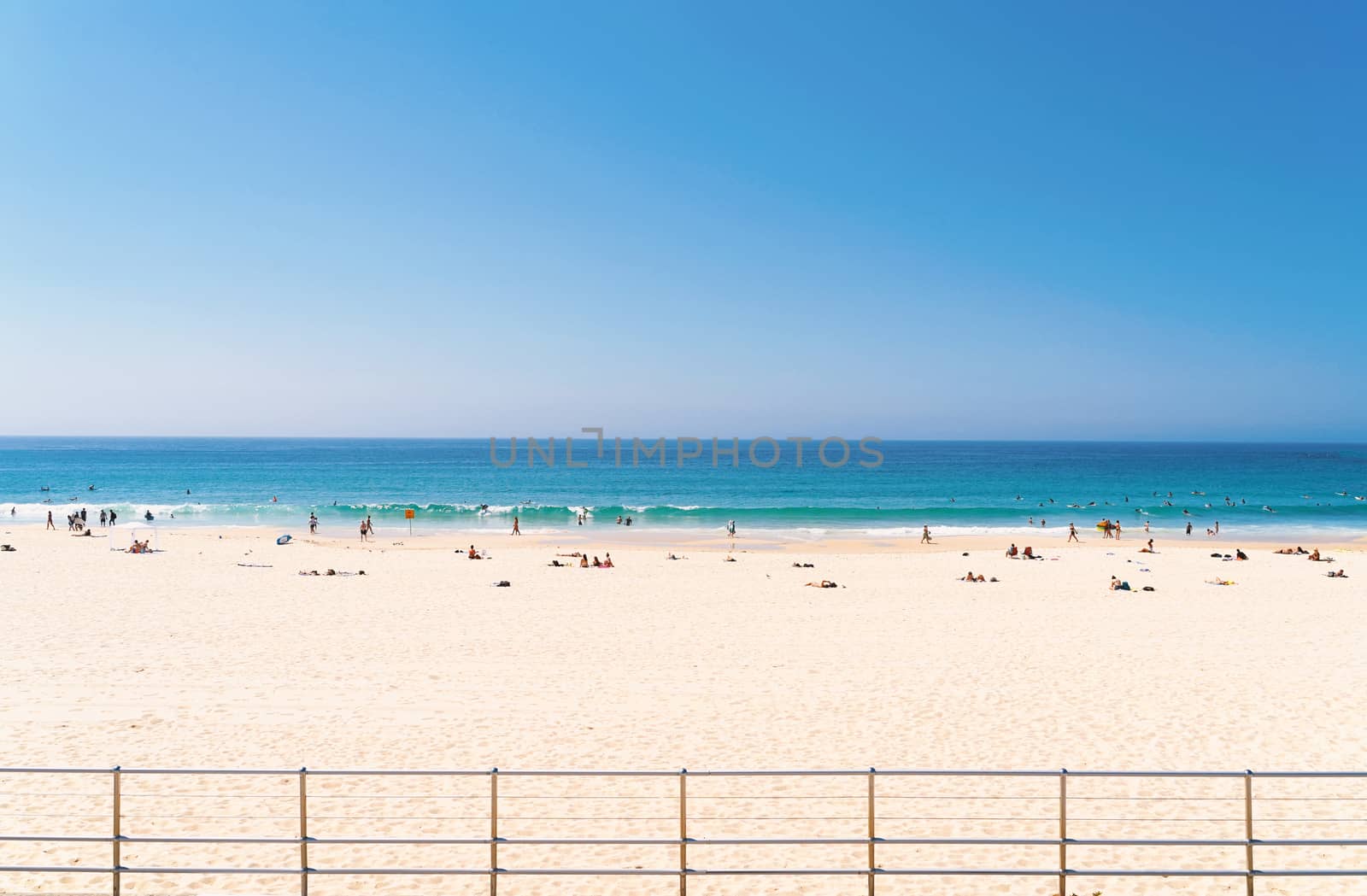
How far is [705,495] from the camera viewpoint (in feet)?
225

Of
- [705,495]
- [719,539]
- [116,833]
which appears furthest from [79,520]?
[116,833]

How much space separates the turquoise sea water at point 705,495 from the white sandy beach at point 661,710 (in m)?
25.2

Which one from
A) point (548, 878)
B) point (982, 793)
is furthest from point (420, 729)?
point (982, 793)

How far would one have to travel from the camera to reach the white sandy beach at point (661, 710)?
730 centimetres

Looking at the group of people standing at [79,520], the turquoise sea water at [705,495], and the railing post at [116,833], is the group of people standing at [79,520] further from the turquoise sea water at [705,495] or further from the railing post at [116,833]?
the railing post at [116,833]

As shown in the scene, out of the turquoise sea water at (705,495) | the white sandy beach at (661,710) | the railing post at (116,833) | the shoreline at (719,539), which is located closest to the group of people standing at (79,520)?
the shoreline at (719,539)

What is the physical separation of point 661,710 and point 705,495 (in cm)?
5747

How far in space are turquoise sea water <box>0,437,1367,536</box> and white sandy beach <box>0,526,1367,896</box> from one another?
82.8 feet

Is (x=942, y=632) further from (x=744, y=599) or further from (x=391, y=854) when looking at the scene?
(x=391, y=854)

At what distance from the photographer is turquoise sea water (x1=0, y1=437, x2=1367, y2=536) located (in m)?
50.0

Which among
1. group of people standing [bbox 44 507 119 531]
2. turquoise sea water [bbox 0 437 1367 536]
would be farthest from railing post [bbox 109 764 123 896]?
group of people standing [bbox 44 507 119 531]

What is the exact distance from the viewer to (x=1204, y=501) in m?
65.0

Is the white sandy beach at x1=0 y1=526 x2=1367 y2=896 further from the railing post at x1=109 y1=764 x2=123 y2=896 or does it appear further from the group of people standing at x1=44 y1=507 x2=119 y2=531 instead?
the group of people standing at x1=44 y1=507 x2=119 y2=531

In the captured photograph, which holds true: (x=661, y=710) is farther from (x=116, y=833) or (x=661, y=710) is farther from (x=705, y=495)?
(x=705, y=495)
